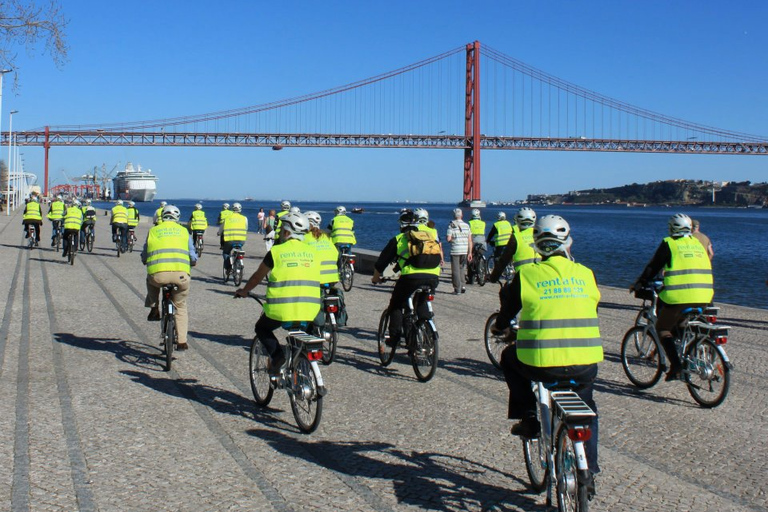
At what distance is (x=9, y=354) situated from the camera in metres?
8.51

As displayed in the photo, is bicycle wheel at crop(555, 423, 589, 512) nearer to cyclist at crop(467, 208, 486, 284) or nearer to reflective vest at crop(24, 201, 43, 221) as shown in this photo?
cyclist at crop(467, 208, 486, 284)

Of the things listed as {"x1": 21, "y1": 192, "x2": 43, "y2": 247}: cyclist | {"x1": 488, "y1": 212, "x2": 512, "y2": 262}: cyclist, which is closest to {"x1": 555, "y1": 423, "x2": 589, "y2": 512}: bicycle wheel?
{"x1": 488, "y1": 212, "x2": 512, "y2": 262}: cyclist

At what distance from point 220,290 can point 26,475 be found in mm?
10396

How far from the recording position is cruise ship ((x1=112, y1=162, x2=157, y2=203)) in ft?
592

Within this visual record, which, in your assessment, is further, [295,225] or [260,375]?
[260,375]

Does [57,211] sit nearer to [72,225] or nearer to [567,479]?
[72,225]

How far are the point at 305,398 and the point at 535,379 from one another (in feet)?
6.50

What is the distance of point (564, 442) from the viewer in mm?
4027

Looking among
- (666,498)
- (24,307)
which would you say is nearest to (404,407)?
(666,498)

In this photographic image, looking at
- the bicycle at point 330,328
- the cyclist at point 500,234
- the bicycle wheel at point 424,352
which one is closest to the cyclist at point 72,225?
the cyclist at point 500,234

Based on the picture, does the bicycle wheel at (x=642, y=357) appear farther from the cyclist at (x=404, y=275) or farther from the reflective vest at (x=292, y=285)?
the reflective vest at (x=292, y=285)

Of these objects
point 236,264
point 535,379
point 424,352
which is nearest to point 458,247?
point 236,264

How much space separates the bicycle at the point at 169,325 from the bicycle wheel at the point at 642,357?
4125 millimetres

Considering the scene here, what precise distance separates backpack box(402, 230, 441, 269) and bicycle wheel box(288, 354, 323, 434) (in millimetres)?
2318
